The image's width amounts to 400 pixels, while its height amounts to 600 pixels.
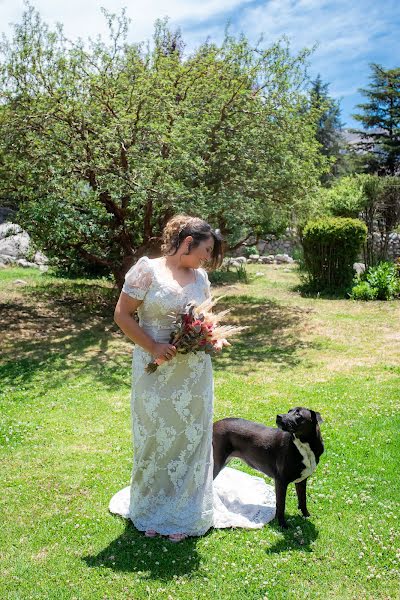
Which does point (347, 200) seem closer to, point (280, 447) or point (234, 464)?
point (234, 464)

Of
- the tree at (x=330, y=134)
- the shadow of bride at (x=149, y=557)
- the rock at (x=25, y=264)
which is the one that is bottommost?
the shadow of bride at (x=149, y=557)

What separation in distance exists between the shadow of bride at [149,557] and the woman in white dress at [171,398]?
0.09 m

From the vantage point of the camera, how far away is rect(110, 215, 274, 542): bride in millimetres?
4199

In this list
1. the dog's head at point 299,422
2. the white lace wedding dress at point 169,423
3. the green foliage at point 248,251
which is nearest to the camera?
the dog's head at point 299,422

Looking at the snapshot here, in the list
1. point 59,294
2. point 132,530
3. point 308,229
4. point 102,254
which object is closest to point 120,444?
point 132,530

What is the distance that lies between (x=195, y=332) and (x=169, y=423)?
79 cm

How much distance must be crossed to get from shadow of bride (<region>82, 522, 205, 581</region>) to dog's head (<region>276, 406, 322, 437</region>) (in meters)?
1.17

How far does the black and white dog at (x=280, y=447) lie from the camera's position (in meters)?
4.11

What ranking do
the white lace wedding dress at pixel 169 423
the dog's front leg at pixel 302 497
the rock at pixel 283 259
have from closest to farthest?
the white lace wedding dress at pixel 169 423 → the dog's front leg at pixel 302 497 → the rock at pixel 283 259

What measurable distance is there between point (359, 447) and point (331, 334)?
19.1 feet

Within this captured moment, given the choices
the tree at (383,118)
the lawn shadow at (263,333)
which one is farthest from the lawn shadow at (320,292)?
the tree at (383,118)

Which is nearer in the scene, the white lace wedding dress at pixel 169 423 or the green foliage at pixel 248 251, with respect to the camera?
the white lace wedding dress at pixel 169 423

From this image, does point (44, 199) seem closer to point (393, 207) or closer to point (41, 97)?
point (41, 97)

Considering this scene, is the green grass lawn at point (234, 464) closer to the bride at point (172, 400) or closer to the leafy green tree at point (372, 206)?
the bride at point (172, 400)
